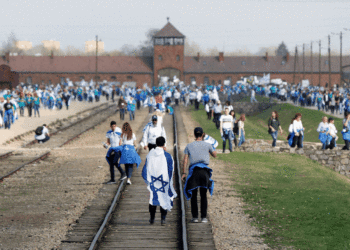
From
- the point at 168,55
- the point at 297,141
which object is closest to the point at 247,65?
the point at 168,55

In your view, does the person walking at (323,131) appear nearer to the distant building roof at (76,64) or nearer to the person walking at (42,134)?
the person walking at (42,134)

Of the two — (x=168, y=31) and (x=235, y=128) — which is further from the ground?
(x=168, y=31)

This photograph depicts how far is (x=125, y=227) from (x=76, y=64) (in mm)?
81794

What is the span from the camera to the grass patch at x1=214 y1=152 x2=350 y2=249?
9289 mm

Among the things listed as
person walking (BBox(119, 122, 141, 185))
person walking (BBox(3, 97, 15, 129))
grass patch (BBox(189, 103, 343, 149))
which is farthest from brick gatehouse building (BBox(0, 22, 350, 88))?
person walking (BBox(119, 122, 141, 185))

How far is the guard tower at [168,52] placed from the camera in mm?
84863

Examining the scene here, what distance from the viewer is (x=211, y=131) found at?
27.8 meters

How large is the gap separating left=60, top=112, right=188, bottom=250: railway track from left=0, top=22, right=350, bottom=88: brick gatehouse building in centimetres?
7346

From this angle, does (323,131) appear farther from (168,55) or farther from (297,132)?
(168,55)

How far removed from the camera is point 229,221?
10344mm

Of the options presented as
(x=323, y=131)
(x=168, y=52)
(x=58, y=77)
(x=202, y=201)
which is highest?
(x=168, y=52)

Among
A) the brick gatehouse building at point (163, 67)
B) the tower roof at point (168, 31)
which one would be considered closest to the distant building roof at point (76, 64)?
the brick gatehouse building at point (163, 67)

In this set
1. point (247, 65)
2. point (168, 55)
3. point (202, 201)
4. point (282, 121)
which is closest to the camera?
point (202, 201)

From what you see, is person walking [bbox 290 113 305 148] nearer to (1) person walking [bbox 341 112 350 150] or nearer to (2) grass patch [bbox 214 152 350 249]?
(2) grass patch [bbox 214 152 350 249]
